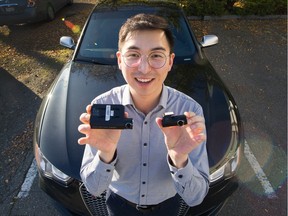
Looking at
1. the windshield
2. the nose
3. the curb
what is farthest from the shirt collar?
the curb

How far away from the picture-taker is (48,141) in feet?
7.54

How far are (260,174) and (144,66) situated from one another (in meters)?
2.30

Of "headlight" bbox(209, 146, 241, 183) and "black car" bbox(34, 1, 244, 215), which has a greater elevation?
"black car" bbox(34, 1, 244, 215)

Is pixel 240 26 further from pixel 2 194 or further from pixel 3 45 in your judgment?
pixel 2 194

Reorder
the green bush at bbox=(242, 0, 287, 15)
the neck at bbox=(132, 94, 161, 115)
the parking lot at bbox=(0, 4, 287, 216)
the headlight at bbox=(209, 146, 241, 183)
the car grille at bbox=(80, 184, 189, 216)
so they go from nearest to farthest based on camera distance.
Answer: the neck at bbox=(132, 94, 161, 115) < the car grille at bbox=(80, 184, 189, 216) < the headlight at bbox=(209, 146, 241, 183) < the parking lot at bbox=(0, 4, 287, 216) < the green bush at bbox=(242, 0, 287, 15)

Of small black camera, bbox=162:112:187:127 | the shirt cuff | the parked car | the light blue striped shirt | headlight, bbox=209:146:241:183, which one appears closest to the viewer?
small black camera, bbox=162:112:187:127

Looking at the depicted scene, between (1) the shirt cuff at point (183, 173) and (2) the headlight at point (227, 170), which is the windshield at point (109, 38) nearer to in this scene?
Result: (2) the headlight at point (227, 170)

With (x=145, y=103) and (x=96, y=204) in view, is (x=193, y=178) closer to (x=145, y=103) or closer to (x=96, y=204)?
(x=145, y=103)

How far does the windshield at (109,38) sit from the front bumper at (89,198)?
1.46 meters

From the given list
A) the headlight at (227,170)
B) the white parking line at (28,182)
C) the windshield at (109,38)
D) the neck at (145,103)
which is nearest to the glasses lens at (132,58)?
the neck at (145,103)

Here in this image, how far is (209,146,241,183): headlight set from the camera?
214cm

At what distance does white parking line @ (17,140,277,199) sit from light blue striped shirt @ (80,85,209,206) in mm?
1506

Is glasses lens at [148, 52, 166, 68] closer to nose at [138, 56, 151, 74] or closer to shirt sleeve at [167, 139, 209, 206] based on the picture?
nose at [138, 56, 151, 74]

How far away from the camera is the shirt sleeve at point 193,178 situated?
4.29 feet
